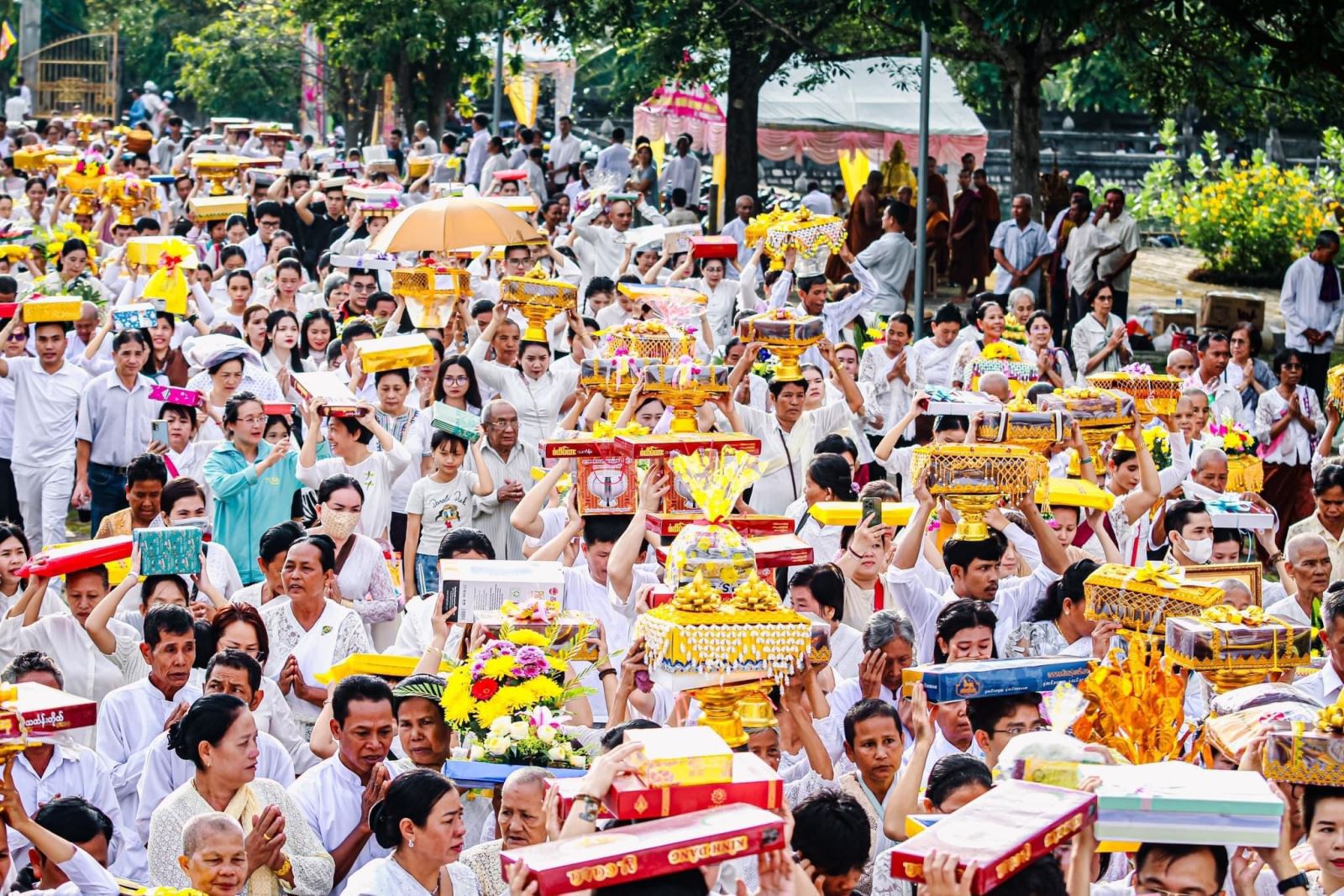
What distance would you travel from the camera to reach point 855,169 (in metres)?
27.7

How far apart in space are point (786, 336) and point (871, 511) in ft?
7.23

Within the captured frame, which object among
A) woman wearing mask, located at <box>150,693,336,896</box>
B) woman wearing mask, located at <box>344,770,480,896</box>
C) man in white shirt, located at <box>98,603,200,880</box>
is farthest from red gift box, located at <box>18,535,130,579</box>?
woman wearing mask, located at <box>344,770,480,896</box>

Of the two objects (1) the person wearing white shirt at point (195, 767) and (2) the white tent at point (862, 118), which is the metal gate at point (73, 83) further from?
(1) the person wearing white shirt at point (195, 767)

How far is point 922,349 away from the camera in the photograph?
41.6 ft

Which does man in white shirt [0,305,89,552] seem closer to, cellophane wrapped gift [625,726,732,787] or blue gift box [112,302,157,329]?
blue gift box [112,302,157,329]

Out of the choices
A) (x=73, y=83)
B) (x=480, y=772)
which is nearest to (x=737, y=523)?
(x=480, y=772)

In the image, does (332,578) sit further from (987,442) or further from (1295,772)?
(1295,772)

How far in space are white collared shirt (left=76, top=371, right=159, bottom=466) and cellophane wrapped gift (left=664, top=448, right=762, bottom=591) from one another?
17.8 feet

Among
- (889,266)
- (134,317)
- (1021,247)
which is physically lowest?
(134,317)

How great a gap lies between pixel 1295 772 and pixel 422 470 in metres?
5.76

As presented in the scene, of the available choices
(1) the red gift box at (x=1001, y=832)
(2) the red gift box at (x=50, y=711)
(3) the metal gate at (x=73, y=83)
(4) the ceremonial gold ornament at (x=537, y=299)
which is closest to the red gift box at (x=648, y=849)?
(1) the red gift box at (x=1001, y=832)

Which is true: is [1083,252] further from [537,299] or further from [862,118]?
[537,299]

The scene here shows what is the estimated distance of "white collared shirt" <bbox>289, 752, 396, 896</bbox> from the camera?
6262mm

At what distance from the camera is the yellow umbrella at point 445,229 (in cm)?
1244
